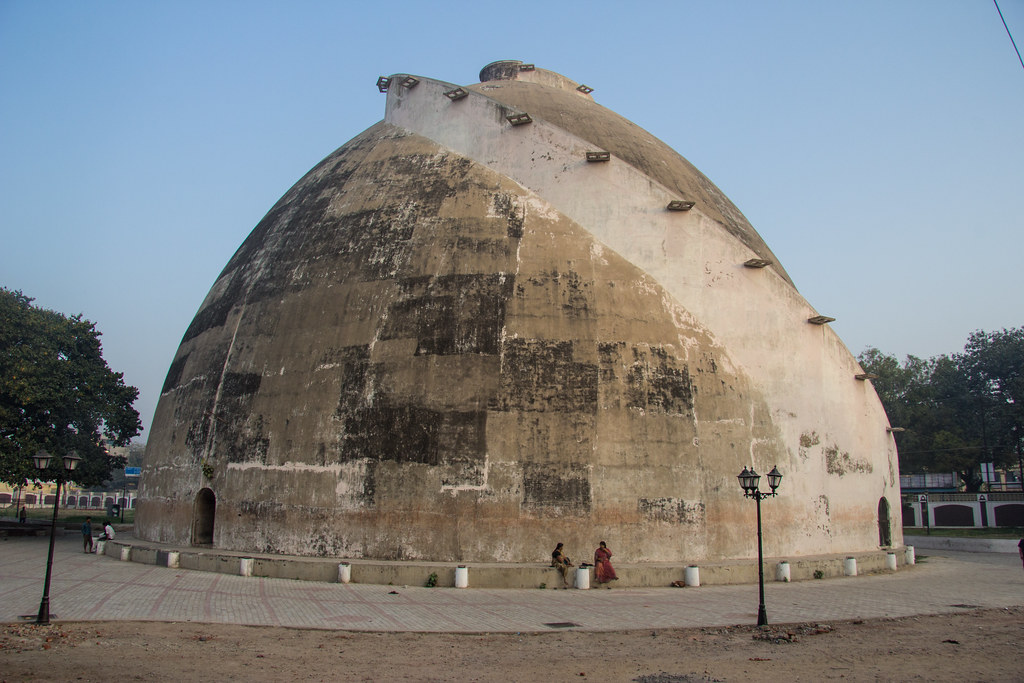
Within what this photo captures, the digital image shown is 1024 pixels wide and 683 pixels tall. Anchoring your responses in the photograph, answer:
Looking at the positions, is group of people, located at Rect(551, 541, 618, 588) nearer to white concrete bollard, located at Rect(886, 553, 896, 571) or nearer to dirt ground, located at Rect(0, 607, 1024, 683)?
dirt ground, located at Rect(0, 607, 1024, 683)

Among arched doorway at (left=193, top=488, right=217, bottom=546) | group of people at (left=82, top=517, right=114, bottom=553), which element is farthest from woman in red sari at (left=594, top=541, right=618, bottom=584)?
group of people at (left=82, top=517, right=114, bottom=553)

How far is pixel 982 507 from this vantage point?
40000mm

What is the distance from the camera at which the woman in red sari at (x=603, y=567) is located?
44.2 ft

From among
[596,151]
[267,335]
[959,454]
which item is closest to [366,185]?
[267,335]

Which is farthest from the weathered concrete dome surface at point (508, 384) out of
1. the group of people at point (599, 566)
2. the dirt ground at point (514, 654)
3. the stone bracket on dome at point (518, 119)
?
the dirt ground at point (514, 654)

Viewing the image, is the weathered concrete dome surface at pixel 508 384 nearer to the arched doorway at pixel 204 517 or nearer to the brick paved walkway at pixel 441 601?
the arched doorway at pixel 204 517

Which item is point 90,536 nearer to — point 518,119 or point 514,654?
point 514,654

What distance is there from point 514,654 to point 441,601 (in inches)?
145

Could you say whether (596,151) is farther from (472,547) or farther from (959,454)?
(959,454)

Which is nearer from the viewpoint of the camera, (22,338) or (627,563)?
(627,563)

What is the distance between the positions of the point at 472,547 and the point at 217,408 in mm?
7503

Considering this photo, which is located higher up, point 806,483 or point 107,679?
point 806,483

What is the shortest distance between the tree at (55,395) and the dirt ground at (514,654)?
19.4m

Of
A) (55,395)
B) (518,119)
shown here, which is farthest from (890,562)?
(55,395)
